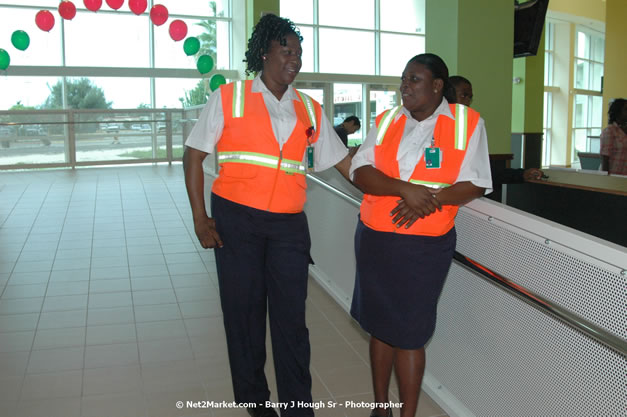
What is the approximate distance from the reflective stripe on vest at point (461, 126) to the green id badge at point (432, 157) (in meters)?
0.07

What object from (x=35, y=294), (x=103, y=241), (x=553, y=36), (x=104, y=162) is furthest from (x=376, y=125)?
(x=553, y=36)

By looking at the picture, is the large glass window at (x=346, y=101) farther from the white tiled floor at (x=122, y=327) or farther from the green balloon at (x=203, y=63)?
the white tiled floor at (x=122, y=327)

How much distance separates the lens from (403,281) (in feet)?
6.59

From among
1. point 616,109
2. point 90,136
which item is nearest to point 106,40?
point 90,136

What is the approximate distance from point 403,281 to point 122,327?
6.93ft

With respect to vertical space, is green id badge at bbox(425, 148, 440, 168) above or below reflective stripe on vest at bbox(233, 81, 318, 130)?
below

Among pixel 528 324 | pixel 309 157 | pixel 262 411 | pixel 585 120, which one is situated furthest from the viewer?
pixel 585 120

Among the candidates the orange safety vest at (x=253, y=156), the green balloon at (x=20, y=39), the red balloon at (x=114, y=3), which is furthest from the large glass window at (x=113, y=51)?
the orange safety vest at (x=253, y=156)

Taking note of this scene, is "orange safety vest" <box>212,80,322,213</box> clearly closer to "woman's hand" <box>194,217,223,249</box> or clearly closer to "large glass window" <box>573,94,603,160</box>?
"woman's hand" <box>194,217,223,249</box>

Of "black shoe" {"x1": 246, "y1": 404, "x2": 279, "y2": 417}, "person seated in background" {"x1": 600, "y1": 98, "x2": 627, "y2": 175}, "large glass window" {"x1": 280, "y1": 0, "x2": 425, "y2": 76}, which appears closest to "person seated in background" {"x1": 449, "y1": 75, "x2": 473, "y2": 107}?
"black shoe" {"x1": 246, "y1": 404, "x2": 279, "y2": 417}

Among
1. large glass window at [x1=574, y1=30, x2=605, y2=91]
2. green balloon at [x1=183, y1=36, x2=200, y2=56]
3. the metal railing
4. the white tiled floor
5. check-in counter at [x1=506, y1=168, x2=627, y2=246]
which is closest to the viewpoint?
the white tiled floor

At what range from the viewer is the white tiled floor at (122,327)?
8.55 ft

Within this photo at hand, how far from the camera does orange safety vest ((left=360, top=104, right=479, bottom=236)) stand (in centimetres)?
196

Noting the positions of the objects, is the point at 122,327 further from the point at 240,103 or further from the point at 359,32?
the point at 359,32
